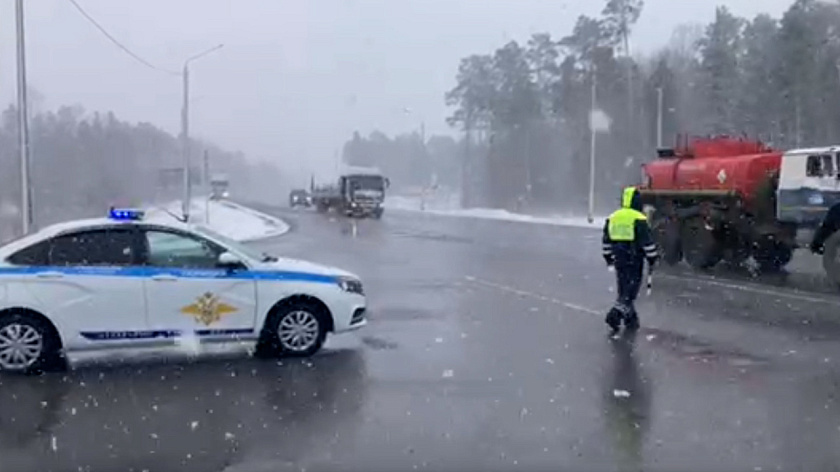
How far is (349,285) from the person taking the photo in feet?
39.4

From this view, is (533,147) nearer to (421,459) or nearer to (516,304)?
(516,304)

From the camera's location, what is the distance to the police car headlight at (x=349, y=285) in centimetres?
1192

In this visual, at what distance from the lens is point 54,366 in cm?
1083

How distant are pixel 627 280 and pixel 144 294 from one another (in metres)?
5.79

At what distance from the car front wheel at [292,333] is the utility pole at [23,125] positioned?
13660mm

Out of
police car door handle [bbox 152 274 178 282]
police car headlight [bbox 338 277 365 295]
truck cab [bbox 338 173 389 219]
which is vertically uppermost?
police car door handle [bbox 152 274 178 282]

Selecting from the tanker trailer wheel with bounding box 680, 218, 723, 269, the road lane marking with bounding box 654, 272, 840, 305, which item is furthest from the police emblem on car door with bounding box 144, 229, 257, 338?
the tanker trailer wheel with bounding box 680, 218, 723, 269

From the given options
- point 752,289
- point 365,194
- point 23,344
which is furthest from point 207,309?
point 365,194

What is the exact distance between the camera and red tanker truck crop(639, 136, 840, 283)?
19969 millimetres

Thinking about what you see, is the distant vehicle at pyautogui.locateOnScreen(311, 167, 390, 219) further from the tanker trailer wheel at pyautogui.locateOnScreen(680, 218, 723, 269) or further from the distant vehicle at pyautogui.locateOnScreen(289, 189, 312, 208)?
the tanker trailer wheel at pyautogui.locateOnScreen(680, 218, 723, 269)

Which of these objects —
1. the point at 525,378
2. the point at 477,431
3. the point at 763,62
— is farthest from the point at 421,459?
the point at 763,62

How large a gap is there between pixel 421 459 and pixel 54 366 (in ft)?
16.5

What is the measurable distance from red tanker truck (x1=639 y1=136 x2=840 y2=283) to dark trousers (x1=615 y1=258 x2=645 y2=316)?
652cm

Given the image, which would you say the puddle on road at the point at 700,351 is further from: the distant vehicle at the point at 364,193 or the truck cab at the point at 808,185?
the distant vehicle at the point at 364,193
